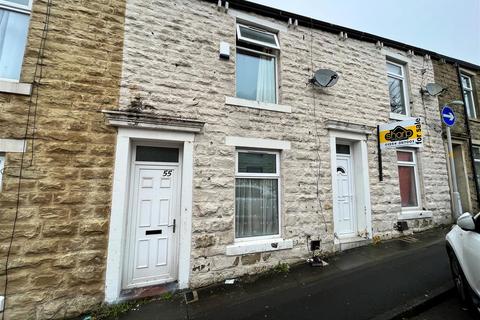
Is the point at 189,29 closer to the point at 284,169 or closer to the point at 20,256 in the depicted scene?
the point at 284,169

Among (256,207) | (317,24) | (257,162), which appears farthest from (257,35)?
(256,207)

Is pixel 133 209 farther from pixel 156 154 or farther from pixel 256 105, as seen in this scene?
pixel 256 105

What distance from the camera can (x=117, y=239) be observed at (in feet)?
12.6

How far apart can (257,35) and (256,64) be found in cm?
72

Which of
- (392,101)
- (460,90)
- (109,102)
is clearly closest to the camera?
(109,102)

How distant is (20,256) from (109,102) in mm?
2740

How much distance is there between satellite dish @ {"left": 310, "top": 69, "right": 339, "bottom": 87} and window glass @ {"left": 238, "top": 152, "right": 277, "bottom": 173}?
2203 mm

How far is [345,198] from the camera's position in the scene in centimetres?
→ 598

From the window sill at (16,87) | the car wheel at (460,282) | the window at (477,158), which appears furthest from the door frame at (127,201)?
the window at (477,158)

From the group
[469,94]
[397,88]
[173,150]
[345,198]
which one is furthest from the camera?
[469,94]

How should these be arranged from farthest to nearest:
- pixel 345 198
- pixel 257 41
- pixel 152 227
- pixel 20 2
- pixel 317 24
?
pixel 317 24, pixel 345 198, pixel 257 41, pixel 152 227, pixel 20 2

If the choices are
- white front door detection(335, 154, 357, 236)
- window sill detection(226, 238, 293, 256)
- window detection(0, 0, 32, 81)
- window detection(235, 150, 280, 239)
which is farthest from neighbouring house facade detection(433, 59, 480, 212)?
window detection(0, 0, 32, 81)

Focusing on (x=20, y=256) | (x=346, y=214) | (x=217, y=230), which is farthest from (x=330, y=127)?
(x=20, y=256)

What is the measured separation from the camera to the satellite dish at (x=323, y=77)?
18.4ft
